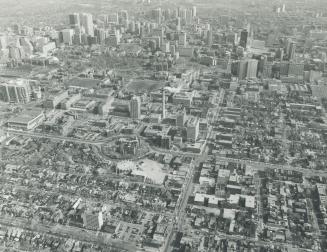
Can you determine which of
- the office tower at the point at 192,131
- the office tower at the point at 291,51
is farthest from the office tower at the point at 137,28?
the office tower at the point at 192,131

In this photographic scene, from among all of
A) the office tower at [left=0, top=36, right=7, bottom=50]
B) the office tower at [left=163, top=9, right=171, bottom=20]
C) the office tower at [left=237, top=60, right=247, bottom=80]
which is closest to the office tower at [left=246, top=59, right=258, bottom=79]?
the office tower at [left=237, top=60, right=247, bottom=80]

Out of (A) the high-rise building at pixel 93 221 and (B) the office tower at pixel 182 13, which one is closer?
(A) the high-rise building at pixel 93 221

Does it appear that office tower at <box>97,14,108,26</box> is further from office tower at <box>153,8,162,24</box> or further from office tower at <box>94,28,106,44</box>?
office tower at <box>94,28,106,44</box>

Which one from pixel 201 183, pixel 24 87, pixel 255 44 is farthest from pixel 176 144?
pixel 255 44

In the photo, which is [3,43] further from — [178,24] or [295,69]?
[295,69]

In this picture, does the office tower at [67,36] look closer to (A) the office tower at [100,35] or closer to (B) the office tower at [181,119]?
(A) the office tower at [100,35]

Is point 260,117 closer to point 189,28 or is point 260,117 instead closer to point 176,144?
point 176,144
